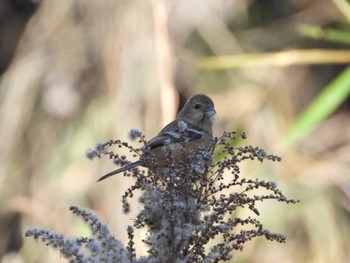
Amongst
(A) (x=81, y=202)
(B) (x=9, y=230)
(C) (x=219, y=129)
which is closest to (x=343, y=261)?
(C) (x=219, y=129)

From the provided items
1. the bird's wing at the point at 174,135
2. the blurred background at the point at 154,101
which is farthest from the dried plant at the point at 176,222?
the blurred background at the point at 154,101

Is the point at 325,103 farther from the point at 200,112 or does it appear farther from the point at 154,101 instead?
the point at 154,101

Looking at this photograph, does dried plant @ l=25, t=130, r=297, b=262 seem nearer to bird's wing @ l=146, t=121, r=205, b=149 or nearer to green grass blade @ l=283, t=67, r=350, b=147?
bird's wing @ l=146, t=121, r=205, b=149

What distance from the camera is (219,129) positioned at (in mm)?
6723

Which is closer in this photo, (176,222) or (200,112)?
(176,222)

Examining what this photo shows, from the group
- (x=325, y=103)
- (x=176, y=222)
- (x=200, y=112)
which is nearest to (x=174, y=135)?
(x=176, y=222)

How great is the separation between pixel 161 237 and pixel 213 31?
4777mm

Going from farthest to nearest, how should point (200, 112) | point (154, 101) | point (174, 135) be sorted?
point (154, 101) → point (200, 112) → point (174, 135)

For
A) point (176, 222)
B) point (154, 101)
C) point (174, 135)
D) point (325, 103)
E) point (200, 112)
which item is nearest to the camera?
point (176, 222)

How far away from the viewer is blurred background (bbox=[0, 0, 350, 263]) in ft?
20.9

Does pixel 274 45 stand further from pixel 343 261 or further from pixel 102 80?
pixel 343 261

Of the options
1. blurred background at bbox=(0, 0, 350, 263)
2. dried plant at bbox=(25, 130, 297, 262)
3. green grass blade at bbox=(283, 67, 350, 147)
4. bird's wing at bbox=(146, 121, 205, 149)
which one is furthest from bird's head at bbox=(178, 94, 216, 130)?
dried plant at bbox=(25, 130, 297, 262)

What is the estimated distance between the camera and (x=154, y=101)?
20.7ft

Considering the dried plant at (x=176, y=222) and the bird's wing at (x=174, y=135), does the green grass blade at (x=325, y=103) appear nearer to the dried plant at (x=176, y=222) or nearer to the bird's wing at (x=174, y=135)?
the bird's wing at (x=174, y=135)
